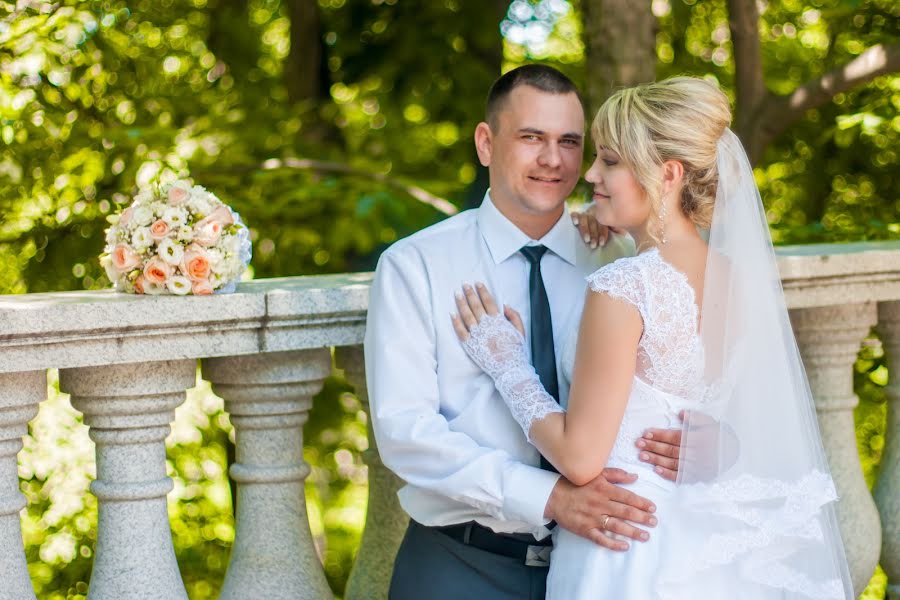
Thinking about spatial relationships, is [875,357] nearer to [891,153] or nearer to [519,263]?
[891,153]

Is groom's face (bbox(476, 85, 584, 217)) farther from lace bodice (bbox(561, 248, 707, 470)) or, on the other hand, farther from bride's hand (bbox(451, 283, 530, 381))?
lace bodice (bbox(561, 248, 707, 470))

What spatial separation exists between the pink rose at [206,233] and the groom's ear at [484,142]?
0.84 meters

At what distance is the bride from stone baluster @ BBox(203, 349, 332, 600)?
23.4 inches

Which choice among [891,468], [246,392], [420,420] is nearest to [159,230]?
[246,392]

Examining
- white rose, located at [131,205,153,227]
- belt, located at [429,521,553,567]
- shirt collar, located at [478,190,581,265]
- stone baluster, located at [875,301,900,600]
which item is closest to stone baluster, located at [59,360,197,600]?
white rose, located at [131,205,153,227]

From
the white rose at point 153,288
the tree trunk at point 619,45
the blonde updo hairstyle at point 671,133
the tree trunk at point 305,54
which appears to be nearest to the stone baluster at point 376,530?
the white rose at point 153,288

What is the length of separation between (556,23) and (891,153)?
2698 mm

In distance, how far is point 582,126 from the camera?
3.14 metres

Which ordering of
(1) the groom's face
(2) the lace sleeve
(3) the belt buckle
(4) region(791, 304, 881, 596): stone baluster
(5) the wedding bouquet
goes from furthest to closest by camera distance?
1. (4) region(791, 304, 881, 596): stone baluster
2. (1) the groom's face
3. (3) the belt buckle
4. (5) the wedding bouquet
5. (2) the lace sleeve

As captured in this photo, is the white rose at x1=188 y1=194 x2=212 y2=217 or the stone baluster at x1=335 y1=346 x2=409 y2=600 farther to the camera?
the stone baluster at x1=335 y1=346 x2=409 y2=600

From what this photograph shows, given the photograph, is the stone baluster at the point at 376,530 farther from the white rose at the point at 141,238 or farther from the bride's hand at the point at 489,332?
the white rose at the point at 141,238

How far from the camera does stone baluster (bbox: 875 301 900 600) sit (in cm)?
384

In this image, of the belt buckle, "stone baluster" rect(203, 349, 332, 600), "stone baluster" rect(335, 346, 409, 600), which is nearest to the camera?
the belt buckle

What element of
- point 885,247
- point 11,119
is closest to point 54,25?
point 11,119
